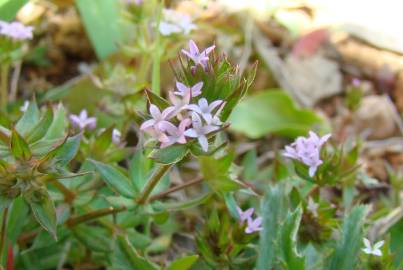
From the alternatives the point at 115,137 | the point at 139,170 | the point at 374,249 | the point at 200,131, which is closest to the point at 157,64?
the point at 115,137

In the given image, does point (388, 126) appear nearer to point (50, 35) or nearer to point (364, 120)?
point (364, 120)

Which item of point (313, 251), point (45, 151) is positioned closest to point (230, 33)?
point (313, 251)

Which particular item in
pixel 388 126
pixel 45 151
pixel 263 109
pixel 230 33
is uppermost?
pixel 45 151

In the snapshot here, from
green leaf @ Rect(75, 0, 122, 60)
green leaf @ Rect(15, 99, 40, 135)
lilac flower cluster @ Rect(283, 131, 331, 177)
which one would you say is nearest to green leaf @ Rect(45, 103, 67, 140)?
green leaf @ Rect(15, 99, 40, 135)

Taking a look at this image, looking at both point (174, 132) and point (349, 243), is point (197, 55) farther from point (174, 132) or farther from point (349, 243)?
point (349, 243)

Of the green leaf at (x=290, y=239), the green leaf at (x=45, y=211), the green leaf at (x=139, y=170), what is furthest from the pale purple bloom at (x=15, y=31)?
the green leaf at (x=290, y=239)

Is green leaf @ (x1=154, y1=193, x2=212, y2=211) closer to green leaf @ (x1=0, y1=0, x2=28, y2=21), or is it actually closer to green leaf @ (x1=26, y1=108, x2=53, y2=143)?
green leaf @ (x1=26, y1=108, x2=53, y2=143)
